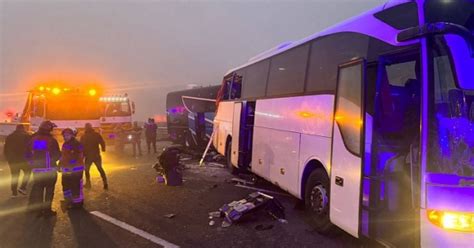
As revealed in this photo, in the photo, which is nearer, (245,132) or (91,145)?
(91,145)

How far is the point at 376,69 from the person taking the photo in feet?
15.3

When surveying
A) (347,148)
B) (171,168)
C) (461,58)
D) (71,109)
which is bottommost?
(171,168)

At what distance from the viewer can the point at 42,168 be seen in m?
Result: 6.81

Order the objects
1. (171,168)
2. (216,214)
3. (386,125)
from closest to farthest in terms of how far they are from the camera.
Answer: (386,125)
(216,214)
(171,168)

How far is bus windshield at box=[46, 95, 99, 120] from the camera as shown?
1552cm

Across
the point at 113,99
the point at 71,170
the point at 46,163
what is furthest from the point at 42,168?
the point at 113,99

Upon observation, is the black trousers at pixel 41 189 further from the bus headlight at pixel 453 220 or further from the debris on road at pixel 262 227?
the bus headlight at pixel 453 220

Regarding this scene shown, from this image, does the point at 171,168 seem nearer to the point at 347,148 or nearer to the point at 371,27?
the point at 347,148

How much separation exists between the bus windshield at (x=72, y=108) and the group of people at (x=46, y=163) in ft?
24.2

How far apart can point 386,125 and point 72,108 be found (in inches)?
580

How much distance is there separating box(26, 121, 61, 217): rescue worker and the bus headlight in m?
6.40

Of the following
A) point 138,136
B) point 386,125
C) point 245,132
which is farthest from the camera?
point 138,136

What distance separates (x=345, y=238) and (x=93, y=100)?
46.7 feet

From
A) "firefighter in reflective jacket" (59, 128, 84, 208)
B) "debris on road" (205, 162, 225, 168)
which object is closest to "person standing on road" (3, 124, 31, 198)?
"firefighter in reflective jacket" (59, 128, 84, 208)
